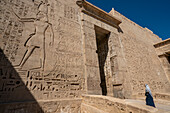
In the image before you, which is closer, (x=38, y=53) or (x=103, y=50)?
(x=38, y=53)

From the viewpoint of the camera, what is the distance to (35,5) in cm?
389

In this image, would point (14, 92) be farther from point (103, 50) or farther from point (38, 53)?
point (103, 50)

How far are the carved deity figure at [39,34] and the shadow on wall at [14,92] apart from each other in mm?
278

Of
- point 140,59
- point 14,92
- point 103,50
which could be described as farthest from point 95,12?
point 14,92

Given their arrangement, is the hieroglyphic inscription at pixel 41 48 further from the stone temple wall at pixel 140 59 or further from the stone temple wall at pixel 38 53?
the stone temple wall at pixel 140 59

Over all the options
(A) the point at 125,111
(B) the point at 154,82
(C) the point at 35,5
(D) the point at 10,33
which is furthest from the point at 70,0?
(B) the point at 154,82

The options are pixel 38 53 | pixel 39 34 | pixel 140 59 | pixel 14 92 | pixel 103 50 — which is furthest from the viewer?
pixel 140 59

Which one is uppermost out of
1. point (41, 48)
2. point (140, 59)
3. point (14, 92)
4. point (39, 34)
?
point (140, 59)

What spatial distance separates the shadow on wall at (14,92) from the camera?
2.45m

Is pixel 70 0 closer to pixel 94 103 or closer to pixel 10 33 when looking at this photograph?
pixel 10 33

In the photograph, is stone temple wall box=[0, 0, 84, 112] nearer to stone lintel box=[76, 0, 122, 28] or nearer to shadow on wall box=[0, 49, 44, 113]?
shadow on wall box=[0, 49, 44, 113]

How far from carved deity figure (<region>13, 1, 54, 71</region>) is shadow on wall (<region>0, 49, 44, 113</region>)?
10.9 inches

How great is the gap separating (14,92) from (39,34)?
1952 mm

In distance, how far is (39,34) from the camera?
3.53 m
